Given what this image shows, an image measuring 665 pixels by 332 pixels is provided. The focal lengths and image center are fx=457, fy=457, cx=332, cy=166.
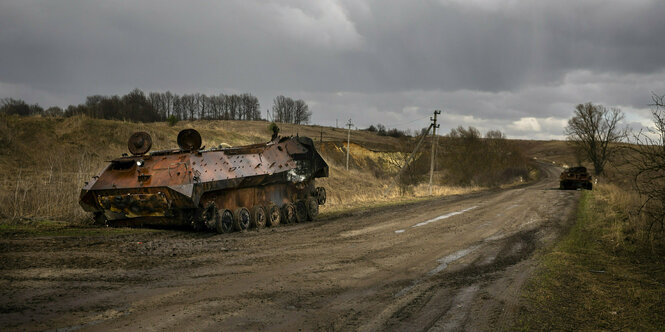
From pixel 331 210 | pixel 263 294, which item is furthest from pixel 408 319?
pixel 331 210

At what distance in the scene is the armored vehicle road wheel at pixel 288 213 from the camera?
14938mm

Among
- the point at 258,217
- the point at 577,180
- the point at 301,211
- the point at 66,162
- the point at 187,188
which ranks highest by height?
the point at 187,188

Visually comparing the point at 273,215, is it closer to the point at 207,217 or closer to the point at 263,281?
the point at 207,217

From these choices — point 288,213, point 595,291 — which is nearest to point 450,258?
point 595,291

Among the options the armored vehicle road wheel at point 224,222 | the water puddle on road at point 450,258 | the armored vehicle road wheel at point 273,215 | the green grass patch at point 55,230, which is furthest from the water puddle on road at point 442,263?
the green grass patch at point 55,230

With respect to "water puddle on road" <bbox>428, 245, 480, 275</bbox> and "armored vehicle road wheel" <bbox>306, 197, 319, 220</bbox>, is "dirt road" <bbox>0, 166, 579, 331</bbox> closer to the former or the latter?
"water puddle on road" <bbox>428, 245, 480, 275</bbox>

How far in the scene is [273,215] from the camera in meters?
14.2

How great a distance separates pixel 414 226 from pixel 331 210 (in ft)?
22.5

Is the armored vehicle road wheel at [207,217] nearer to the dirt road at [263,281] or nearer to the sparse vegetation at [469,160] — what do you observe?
the dirt road at [263,281]

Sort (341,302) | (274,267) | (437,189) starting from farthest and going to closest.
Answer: (437,189) → (274,267) → (341,302)

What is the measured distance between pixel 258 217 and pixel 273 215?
899mm

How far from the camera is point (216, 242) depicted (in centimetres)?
998

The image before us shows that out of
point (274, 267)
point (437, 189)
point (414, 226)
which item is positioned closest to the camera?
point (274, 267)

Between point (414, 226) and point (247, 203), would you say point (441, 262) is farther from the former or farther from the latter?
point (247, 203)
